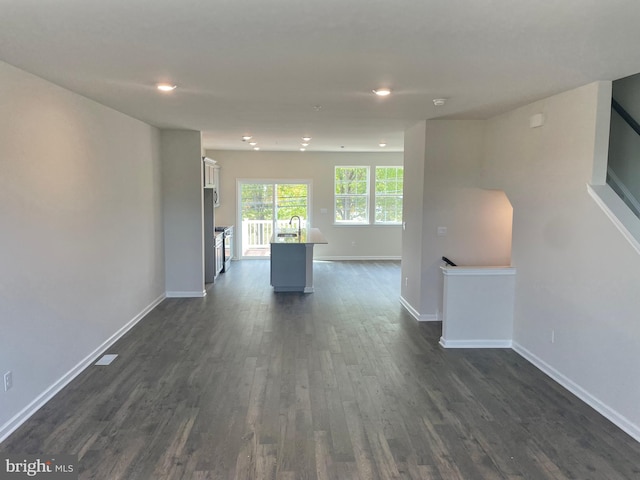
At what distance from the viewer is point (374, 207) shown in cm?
1030

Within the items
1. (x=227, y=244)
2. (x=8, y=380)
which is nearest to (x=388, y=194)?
(x=227, y=244)

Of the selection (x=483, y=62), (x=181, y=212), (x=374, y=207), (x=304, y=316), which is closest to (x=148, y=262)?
(x=181, y=212)

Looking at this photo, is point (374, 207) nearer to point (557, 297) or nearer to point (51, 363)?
point (557, 297)

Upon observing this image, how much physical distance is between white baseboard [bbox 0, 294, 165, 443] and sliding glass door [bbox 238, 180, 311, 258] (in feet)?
17.0

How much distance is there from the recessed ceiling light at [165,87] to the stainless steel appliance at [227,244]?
5183 millimetres

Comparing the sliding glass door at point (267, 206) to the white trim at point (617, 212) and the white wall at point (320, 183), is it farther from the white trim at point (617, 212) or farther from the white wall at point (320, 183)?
the white trim at point (617, 212)

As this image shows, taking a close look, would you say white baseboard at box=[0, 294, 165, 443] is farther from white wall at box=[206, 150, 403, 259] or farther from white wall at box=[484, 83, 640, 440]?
white wall at box=[206, 150, 403, 259]

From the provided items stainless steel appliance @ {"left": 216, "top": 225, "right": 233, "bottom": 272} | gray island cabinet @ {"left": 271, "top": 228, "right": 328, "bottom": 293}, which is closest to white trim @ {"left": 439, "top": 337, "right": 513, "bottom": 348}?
gray island cabinet @ {"left": 271, "top": 228, "right": 328, "bottom": 293}

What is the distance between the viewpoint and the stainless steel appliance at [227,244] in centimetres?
880

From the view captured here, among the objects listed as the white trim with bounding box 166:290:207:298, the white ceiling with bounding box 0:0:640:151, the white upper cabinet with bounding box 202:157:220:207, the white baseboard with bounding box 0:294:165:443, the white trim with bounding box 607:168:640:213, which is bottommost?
the white baseboard with bounding box 0:294:165:443

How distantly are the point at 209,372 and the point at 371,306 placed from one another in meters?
2.94

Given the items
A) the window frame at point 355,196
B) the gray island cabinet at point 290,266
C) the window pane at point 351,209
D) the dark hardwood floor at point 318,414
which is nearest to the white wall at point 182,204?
the gray island cabinet at point 290,266

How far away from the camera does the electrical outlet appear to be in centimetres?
285

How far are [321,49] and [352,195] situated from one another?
7776 mm
